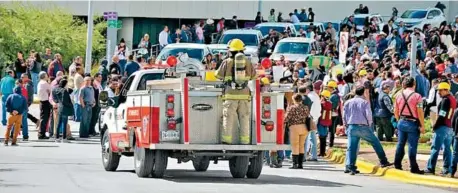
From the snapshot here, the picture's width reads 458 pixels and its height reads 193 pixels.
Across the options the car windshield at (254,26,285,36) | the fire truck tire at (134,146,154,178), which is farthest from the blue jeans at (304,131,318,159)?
the car windshield at (254,26,285,36)

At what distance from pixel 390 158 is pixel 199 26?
3075 cm

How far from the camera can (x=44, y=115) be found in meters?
32.1

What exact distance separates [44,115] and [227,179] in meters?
11.0

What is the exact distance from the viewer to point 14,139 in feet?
98.8

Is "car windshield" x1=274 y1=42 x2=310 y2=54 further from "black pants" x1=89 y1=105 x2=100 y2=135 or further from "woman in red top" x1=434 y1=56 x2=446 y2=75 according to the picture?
"black pants" x1=89 y1=105 x2=100 y2=135

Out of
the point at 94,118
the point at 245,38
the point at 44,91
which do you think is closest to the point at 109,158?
the point at 44,91

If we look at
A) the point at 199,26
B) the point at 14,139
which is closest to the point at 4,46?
the point at 199,26

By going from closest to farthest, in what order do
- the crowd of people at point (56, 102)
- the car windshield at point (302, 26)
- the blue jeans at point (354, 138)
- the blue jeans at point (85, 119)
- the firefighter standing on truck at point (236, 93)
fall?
the firefighter standing on truck at point (236, 93), the blue jeans at point (354, 138), the crowd of people at point (56, 102), the blue jeans at point (85, 119), the car windshield at point (302, 26)

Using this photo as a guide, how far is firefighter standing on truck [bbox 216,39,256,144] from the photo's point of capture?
824 inches

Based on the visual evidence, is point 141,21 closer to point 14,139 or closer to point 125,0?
point 125,0

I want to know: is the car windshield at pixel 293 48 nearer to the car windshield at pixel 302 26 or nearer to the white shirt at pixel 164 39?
the white shirt at pixel 164 39

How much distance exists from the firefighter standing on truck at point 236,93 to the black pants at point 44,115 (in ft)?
38.0

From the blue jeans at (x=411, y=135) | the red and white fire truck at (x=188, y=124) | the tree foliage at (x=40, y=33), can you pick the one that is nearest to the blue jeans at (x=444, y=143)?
the blue jeans at (x=411, y=135)

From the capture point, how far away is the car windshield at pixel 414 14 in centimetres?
5769
